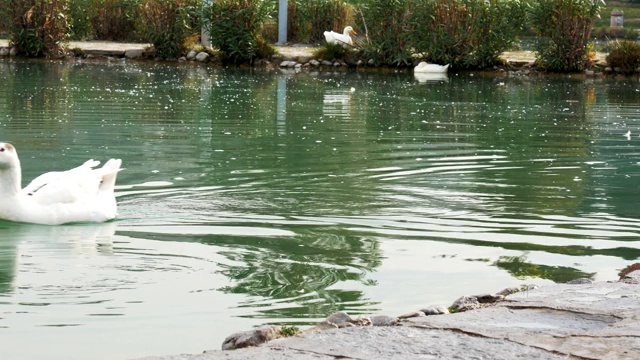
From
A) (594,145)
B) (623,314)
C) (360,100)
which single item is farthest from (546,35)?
(623,314)

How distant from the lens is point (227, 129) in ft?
51.1

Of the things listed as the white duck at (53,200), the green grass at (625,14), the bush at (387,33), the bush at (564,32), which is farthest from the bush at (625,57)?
the white duck at (53,200)

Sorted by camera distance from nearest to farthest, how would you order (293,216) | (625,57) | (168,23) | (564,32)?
(293,216), (564,32), (625,57), (168,23)

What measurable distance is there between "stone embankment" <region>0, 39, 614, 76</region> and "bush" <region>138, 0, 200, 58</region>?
0.35m

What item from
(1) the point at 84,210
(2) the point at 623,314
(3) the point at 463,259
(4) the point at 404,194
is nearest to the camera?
(2) the point at 623,314

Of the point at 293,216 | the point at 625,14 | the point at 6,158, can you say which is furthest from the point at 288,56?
the point at 625,14

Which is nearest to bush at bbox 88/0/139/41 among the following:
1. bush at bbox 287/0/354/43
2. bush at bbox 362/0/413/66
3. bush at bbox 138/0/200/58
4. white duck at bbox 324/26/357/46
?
bush at bbox 138/0/200/58

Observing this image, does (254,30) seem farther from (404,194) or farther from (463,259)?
(463,259)

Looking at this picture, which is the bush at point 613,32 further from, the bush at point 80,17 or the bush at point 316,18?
the bush at point 80,17

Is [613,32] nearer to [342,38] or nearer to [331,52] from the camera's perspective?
[331,52]

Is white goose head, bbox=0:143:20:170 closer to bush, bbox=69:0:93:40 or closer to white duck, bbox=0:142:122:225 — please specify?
white duck, bbox=0:142:122:225

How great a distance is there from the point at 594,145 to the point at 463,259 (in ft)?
23.6

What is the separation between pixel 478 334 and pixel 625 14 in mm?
45480

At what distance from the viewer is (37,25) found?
1216 inches
